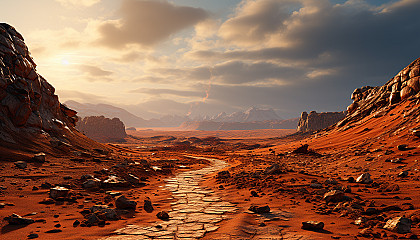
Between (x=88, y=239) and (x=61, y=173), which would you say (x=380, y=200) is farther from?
(x=61, y=173)

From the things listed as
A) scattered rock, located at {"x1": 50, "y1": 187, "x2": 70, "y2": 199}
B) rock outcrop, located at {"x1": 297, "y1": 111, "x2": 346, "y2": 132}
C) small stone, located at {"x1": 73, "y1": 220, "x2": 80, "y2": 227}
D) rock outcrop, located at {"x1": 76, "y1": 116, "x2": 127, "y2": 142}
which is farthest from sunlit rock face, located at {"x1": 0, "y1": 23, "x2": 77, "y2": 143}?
rock outcrop, located at {"x1": 297, "y1": 111, "x2": 346, "y2": 132}

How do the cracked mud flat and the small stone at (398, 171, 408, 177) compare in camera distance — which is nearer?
the cracked mud flat

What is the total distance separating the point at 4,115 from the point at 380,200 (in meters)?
25.6

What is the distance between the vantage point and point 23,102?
20016 mm

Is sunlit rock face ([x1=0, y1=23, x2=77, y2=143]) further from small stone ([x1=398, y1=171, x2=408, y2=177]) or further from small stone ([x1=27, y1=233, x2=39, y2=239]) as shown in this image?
small stone ([x1=398, y1=171, x2=408, y2=177])

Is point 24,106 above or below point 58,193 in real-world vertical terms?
above

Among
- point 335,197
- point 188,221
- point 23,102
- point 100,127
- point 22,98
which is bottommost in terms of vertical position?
point 188,221

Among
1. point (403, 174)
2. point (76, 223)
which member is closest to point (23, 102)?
point (76, 223)

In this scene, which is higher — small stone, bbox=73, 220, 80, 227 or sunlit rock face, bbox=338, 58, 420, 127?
sunlit rock face, bbox=338, 58, 420, 127

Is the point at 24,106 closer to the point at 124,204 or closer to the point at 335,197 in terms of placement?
the point at 124,204

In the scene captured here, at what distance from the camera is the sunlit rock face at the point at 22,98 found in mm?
18480

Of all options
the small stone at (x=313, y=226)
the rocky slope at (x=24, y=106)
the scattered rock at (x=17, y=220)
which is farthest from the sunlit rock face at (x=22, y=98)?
the small stone at (x=313, y=226)

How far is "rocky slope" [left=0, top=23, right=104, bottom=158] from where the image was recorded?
58.7ft

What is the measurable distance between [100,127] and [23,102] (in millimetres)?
114778
